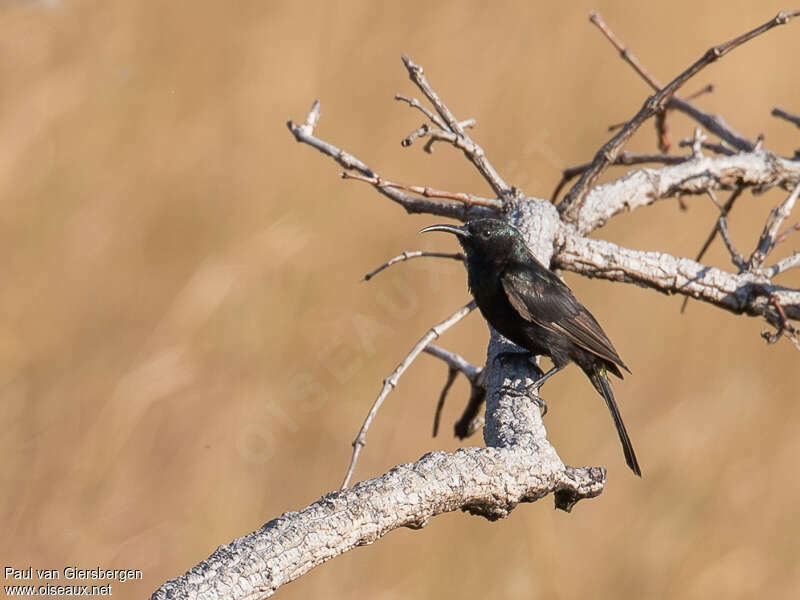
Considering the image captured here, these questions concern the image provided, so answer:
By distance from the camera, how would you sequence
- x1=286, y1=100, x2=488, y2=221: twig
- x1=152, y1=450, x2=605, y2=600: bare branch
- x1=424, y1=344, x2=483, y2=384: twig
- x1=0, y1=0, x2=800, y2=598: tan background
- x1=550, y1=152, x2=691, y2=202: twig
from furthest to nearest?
x1=0, y1=0, x2=800, y2=598: tan background
x1=550, y1=152, x2=691, y2=202: twig
x1=424, y1=344, x2=483, y2=384: twig
x1=286, y1=100, x2=488, y2=221: twig
x1=152, y1=450, x2=605, y2=600: bare branch

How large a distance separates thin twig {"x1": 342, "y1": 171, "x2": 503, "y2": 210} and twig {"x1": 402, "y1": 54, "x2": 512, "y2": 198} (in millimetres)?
81

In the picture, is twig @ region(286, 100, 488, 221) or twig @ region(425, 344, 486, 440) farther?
twig @ region(425, 344, 486, 440)

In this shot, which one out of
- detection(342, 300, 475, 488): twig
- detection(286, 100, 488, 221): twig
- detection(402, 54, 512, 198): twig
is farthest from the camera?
detection(286, 100, 488, 221): twig

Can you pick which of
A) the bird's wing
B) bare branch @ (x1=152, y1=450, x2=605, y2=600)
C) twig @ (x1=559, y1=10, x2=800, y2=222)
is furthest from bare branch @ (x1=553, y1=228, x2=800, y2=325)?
bare branch @ (x1=152, y1=450, x2=605, y2=600)

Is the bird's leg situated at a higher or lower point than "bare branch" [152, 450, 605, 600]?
higher

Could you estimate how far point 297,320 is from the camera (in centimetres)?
669

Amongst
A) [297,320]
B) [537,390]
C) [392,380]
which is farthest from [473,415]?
[297,320]

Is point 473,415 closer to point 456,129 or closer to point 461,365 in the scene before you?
point 461,365

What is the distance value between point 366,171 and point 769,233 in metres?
Answer: 1.57

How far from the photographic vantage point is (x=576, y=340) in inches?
173

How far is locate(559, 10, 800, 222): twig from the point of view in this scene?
3615 millimetres

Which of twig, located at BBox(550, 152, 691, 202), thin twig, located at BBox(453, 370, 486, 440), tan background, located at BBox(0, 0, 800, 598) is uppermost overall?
tan background, located at BBox(0, 0, 800, 598)

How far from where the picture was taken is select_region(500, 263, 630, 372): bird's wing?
4273 mm

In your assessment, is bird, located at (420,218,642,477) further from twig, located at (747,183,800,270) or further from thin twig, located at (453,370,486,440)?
twig, located at (747,183,800,270)
